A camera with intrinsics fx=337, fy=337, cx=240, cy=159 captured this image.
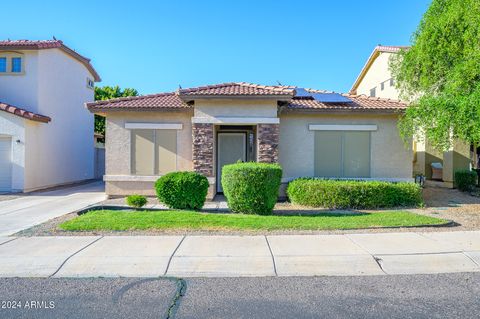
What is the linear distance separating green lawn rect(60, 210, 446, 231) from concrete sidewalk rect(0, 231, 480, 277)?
71cm

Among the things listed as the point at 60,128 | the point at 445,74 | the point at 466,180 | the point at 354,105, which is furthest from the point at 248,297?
the point at 60,128

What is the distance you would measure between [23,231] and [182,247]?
3998 millimetres

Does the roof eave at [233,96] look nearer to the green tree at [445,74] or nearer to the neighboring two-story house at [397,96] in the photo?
the green tree at [445,74]

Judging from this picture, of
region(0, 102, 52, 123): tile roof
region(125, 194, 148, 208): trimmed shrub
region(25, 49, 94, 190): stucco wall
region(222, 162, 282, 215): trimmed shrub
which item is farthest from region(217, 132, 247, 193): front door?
region(25, 49, 94, 190): stucco wall

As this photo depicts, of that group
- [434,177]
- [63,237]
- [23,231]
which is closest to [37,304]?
[63,237]

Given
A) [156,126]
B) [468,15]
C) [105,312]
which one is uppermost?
[468,15]

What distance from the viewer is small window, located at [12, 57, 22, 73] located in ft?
53.9

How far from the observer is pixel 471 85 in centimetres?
1033

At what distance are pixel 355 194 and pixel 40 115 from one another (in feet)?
47.3

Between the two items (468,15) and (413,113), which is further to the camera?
(413,113)

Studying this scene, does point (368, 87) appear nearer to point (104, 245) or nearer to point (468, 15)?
point (468, 15)

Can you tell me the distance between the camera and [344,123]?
13.0 m

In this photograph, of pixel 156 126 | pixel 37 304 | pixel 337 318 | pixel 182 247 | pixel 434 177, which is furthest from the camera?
pixel 434 177

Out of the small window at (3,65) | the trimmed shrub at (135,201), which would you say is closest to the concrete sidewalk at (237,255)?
the trimmed shrub at (135,201)
